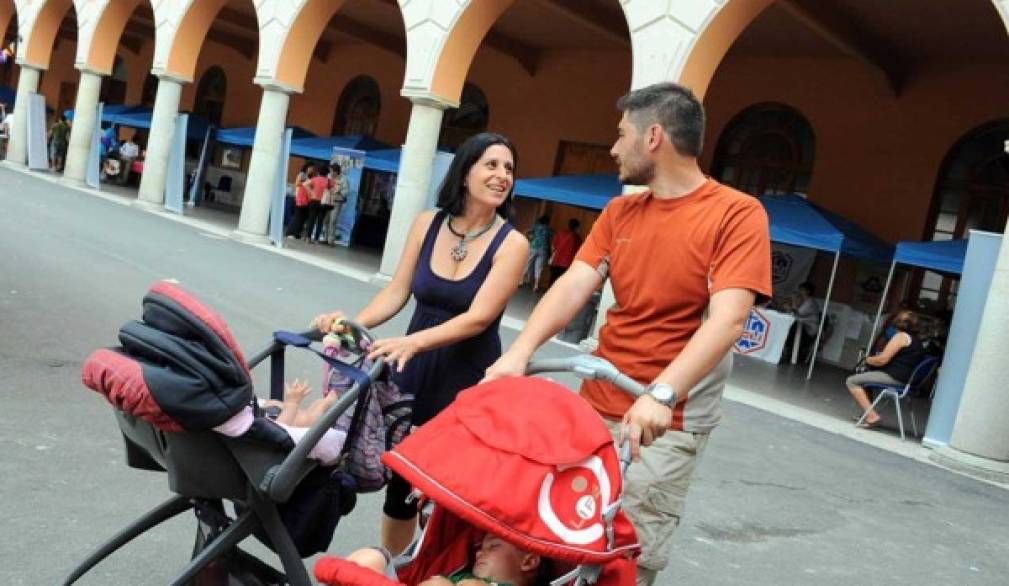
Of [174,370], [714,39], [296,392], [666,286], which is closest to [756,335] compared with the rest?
[714,39]

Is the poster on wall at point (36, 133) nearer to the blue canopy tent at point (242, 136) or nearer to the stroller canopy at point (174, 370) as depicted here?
the blue canopy tent at point (242, 136)

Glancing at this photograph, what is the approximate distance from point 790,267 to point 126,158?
1990 centimetres

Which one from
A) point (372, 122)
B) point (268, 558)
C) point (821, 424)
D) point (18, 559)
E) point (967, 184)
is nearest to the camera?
point (18, 559)

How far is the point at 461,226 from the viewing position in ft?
11.3

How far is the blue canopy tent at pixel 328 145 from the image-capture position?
20.5 m

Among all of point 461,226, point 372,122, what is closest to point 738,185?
point 372,122

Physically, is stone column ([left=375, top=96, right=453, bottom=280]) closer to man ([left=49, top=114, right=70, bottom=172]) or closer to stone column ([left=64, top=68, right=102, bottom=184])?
stone column ([left=64, top=68, right=102, bottom=184])

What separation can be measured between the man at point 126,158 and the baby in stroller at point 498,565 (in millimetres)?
27715

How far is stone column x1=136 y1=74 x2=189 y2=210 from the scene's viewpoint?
64.6ft

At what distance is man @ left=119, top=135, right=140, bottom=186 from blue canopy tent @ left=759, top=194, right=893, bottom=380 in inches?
786

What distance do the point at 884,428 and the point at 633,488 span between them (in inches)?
323

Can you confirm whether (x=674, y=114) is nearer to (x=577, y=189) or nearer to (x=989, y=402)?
(x=989, y=402)

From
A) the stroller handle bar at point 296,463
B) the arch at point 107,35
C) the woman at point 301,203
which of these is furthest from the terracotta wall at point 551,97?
the stroller handle bar at point 296,463

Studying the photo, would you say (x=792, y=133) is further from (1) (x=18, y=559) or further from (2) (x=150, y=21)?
(2) (x=150, y=21)
